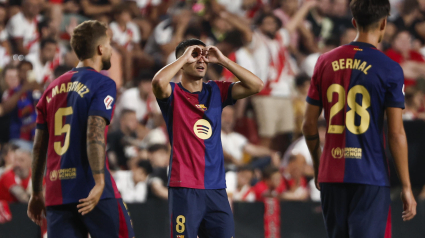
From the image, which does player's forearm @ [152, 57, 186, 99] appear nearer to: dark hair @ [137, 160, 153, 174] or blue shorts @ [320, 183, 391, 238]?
blue shorts @ [320, 183, 391, 238]

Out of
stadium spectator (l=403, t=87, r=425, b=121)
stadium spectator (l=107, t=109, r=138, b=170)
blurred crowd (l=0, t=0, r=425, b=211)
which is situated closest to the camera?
blurred crowd (l=0, t=0, r=425, b=211)

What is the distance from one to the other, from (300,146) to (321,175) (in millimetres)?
5464

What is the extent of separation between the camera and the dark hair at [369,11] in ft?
12.0

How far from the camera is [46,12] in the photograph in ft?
33.4

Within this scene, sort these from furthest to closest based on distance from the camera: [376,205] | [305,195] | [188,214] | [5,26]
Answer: [5,26] → [305,195] → [188,214] → [376,205]

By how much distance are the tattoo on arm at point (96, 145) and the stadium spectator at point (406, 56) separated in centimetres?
769

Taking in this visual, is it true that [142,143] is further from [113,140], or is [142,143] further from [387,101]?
[387,101]

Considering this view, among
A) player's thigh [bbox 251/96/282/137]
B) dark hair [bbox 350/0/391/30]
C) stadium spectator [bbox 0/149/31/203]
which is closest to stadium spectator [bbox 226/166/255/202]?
player's thigh [bbox 251/96/282/137]

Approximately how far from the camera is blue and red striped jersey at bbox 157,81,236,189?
4000 mm

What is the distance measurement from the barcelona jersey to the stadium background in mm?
3836

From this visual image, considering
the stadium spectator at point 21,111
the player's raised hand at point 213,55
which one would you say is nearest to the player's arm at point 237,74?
the player's raised hand at point 213,55

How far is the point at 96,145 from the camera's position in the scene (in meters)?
3.63

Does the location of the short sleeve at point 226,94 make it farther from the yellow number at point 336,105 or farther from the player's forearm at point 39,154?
the player's forearm at point 39,154

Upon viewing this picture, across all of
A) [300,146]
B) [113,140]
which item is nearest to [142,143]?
[113,140]
